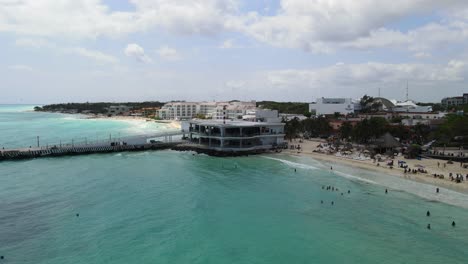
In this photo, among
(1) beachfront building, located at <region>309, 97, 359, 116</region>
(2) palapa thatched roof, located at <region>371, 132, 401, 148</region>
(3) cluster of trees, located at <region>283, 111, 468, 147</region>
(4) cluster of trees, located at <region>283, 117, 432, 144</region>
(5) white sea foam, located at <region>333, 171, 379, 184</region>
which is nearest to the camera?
(5) white sea foam, located at <region>333, 171, 379, 184</region>

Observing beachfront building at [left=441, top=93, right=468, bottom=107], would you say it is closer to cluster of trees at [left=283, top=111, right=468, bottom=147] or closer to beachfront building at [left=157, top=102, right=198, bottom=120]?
cluster of trees at [left=283, top=111, right=468, bottom=147]

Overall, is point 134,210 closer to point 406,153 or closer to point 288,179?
point 288,179

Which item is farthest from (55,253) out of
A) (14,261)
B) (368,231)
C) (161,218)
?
Result: (368,231)

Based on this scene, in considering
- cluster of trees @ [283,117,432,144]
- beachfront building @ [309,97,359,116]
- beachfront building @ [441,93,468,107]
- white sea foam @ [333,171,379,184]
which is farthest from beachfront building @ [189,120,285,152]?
beachfront building @ [441,93,468,107]

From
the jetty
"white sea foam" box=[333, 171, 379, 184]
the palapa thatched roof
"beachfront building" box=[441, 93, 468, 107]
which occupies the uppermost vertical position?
"beachfront building" box=[441, 93, 468, 107]

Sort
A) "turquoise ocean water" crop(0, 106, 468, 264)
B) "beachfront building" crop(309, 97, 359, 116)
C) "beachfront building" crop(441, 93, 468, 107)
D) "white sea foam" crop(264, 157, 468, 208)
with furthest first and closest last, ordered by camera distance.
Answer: "beachfront building" crop(441, 93, 468, 107)
"beachfront building" crop(309, 97, 359, 116)
"white sea foam" crop(264, 157, 468, 208)
"turquoise ocean water" crop(0, 106, 468, 264)

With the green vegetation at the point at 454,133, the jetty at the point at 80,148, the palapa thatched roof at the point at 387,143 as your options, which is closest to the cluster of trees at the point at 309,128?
the palapa thatched roof at the point at 387,143

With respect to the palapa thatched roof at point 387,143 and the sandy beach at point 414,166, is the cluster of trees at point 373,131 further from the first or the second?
the sandy beach at point 414,166
